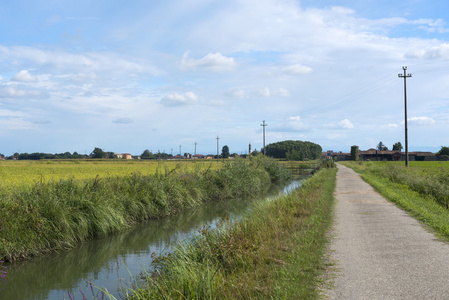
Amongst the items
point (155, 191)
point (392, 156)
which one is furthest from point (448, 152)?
point (155, 191)

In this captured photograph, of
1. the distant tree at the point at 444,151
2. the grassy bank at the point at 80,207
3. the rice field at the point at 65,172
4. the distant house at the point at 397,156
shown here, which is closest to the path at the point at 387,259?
the grassy bank at the point at 80,207

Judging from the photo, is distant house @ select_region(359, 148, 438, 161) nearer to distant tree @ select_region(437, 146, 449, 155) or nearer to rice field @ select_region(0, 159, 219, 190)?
distant tree @ select_region(437, 146, 449, 155)

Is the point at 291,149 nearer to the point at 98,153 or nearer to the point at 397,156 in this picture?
the point at 397,156

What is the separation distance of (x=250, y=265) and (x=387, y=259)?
8.75ft

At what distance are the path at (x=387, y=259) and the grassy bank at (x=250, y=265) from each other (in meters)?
0.45

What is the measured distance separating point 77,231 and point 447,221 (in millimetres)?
12200

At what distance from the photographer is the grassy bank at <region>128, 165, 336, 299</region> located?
18.1ft

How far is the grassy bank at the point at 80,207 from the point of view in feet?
37.4

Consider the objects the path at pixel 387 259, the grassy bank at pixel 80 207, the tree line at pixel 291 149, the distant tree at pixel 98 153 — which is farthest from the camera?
the tree line at pixel 291 149

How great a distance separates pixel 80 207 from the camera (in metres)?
14.0

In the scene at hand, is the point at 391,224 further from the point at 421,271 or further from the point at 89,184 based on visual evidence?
the point at 89,184

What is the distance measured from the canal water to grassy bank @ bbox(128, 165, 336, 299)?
117 centimetres

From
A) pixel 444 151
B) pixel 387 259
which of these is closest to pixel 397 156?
pixel 444 151

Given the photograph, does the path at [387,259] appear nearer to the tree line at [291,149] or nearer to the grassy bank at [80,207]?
the grassy bank at [80,207]
